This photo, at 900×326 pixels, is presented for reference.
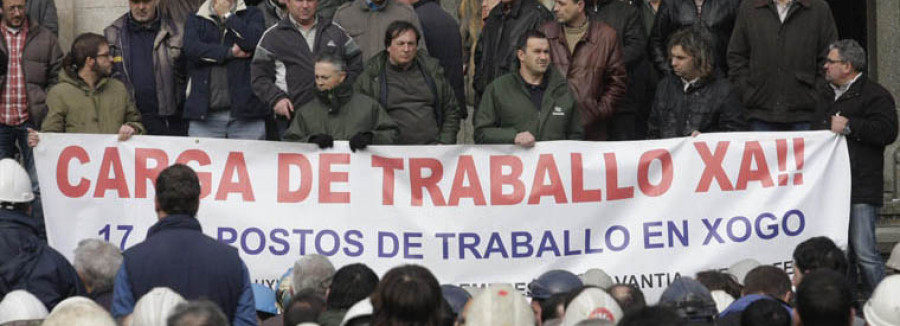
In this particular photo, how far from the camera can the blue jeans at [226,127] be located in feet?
44.0

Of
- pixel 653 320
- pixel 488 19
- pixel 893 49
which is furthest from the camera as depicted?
pixel 893 49

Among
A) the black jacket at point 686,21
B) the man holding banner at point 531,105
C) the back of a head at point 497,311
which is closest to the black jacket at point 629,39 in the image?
the black jacket at point 686,21

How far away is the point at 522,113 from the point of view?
12.5 m

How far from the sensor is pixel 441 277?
12.0 m

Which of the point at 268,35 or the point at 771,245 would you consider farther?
the point at 268,35

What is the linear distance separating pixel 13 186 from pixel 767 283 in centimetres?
425

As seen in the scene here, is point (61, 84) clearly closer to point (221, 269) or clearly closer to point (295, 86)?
point (295, 86)

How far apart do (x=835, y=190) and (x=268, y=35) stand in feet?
13.4

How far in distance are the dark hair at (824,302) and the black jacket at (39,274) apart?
3.94 metres

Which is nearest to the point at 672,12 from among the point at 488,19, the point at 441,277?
the point at 488,19

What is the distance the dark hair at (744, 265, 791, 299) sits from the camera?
29.8ft

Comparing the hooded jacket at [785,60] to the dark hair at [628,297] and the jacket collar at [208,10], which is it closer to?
the jacket collar at [208,10]

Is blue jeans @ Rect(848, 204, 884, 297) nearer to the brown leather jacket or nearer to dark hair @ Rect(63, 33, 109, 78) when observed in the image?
the brown leather jacket

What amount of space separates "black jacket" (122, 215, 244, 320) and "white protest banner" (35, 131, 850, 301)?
11.8 ft
